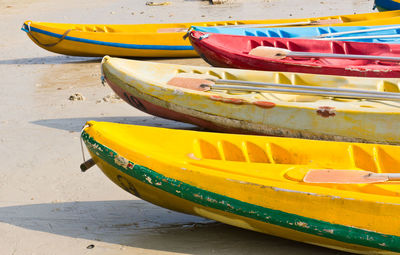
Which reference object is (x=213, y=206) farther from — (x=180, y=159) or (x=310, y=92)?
(x=310, y=92)

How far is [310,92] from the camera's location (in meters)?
5.27

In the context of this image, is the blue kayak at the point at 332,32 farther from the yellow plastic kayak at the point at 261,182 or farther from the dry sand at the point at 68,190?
the yellow plastic kayak at the point at 261,182

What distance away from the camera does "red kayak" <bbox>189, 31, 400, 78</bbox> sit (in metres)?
6.26

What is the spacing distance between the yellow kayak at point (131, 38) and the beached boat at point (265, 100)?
127 inches

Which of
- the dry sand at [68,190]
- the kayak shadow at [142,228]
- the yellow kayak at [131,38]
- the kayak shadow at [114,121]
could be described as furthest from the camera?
the yellow kayak at [131,38]

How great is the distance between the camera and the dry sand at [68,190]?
3.90 metres

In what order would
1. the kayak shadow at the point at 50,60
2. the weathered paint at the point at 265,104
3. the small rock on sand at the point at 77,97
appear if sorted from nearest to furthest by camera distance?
the weathered paint at the point at 265,104 → the small rock on sand at the point at 77,97 → the kayak shadow at the point at 50,60

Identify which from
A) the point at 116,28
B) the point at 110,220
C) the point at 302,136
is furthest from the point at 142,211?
the point at 116,28

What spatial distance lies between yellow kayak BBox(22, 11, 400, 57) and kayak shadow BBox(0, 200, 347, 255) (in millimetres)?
5036

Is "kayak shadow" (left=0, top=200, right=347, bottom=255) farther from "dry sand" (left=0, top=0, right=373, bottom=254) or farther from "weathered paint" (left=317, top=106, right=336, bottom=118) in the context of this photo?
"weathered paint" (left=317, top=106, right=336, bottom=118)

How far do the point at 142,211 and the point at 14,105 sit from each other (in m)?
3.67

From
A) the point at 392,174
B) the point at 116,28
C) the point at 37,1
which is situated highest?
the point at 392,174

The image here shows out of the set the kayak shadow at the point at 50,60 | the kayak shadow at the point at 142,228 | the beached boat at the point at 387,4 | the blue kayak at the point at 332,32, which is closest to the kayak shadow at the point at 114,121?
the blue kayak at the point at 332,32

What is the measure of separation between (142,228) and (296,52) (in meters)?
3.21
